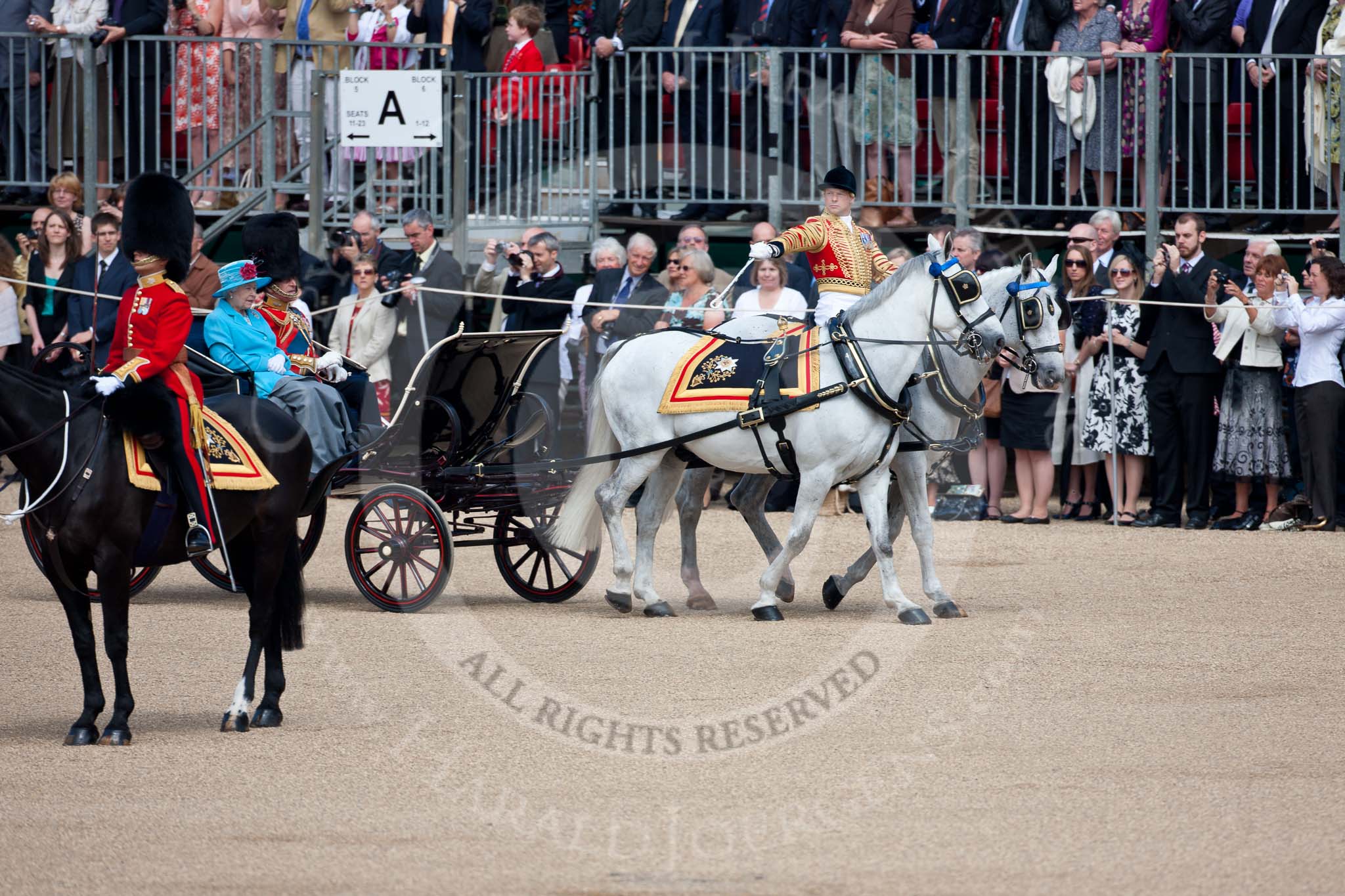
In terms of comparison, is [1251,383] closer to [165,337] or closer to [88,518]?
[165,337]

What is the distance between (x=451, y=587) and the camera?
10.6 metres

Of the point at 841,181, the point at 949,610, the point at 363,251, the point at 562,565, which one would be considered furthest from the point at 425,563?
the point at 363,251

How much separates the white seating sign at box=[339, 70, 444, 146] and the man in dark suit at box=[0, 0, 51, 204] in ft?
12.8

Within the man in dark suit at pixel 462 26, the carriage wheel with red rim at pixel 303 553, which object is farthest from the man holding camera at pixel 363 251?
the carriage wheel with red rim at pixel 303 553

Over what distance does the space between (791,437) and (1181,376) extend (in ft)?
14.1

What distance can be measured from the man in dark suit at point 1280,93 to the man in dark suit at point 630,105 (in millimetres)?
4593

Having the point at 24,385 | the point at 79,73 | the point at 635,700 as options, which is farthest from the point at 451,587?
the point at 79,73

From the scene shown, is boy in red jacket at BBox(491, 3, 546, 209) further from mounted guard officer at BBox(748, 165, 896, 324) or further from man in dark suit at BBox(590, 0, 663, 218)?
mounted guard officer at BBox(748, 165, 896, 324)

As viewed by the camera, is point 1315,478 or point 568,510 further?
point 1315,478

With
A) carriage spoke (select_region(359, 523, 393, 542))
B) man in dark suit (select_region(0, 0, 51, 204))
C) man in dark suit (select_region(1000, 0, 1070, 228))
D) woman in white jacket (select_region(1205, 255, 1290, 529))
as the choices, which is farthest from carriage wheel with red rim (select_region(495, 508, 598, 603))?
man in dark suit (select_region(0, 0, 51, 204))

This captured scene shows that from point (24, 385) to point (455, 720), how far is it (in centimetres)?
200

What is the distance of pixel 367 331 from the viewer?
13500mm

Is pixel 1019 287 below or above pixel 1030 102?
below

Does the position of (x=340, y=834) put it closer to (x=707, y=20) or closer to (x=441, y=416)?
(x=441, y=416)
